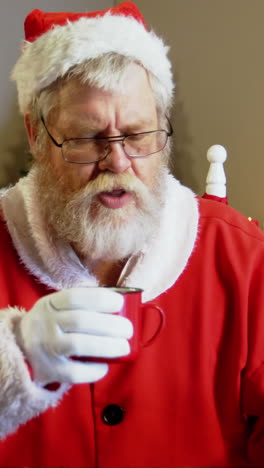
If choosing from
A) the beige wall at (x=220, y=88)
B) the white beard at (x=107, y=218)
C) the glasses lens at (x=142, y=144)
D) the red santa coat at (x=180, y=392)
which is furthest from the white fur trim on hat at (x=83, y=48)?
the beige wall at (x=220, y=88)

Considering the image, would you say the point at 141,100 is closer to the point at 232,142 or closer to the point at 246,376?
the point at 246,376

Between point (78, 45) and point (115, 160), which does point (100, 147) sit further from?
point (78, 45)

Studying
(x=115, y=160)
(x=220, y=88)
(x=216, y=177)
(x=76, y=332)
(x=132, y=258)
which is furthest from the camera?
(x=220, y=88)

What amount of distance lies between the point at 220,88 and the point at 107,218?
4.75ft

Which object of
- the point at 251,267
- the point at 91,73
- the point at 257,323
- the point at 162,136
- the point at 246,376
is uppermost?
the point at 91,73

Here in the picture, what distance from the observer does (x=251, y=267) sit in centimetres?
111

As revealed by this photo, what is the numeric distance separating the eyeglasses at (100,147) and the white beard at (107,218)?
2.0 inches

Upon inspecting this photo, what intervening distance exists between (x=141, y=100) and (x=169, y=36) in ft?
5.38

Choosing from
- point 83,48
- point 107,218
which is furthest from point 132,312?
point 83,48

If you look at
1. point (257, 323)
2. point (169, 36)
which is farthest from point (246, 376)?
point (169, 36)

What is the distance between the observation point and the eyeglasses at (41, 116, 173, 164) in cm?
103

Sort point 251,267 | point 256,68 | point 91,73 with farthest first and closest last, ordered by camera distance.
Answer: point 256,68 < point 251,267 < point 91,73

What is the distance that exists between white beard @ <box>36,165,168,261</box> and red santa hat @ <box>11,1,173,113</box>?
0.23 metres

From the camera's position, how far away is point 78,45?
3.36ft
